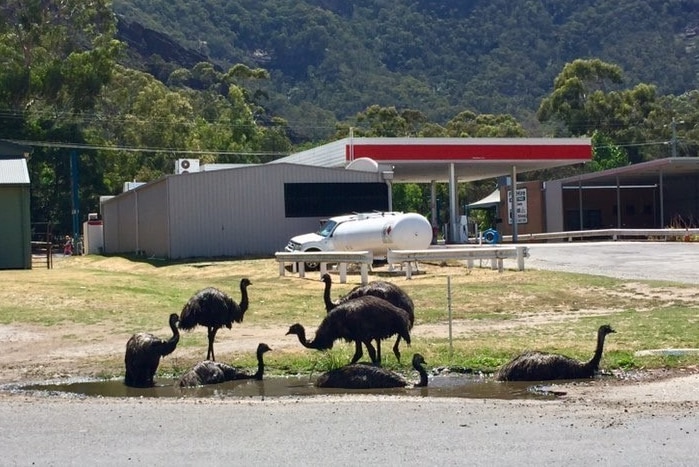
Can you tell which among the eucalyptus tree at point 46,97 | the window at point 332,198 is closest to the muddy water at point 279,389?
the window at point 332,198

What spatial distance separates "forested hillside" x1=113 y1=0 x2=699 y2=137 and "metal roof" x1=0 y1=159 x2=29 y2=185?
3292 inches

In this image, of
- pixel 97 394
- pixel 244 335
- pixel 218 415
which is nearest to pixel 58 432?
Answer: pixel 218 415

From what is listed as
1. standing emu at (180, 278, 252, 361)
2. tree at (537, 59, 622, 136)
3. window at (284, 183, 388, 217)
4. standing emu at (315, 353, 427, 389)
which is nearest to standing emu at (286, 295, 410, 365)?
standing emu at (315, 353, 427, 389)

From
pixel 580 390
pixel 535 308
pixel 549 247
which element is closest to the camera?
pixel 580 390

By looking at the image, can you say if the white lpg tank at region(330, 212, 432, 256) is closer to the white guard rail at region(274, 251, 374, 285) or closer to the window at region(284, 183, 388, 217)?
the white guard rail at region(274, 251, 374, 285)

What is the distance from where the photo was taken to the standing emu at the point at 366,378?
49.8ft

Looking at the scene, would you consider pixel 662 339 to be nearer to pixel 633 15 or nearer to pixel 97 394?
pixel 97 394

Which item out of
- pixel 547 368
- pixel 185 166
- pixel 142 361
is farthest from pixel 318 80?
pixel 547 368

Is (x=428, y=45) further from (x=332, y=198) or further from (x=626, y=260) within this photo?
(x=626, y=260)

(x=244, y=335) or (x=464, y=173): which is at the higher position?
(x=464, y=173)

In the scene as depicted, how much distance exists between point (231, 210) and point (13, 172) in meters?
8.51

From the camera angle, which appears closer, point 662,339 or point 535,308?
point 662,339

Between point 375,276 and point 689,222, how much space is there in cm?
3225

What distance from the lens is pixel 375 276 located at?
110ft
